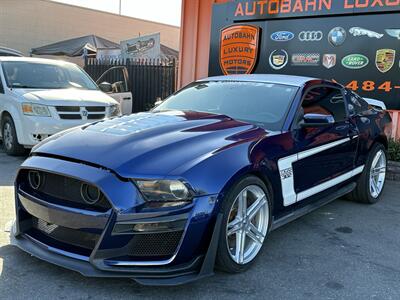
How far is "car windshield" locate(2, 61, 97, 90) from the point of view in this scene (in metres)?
7.86

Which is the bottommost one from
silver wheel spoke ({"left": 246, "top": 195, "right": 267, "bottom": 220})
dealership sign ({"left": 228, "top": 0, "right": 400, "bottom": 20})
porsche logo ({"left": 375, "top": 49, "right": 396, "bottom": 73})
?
silver wheel spoke ({"left": 246, "top": 195, "right": 267, "bottom": 220})

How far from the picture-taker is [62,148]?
10.9ft

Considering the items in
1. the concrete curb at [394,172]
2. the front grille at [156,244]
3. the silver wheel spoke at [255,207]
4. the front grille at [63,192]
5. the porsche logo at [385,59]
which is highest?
the porsche logo at [385,59]

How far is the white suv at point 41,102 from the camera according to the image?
7055mm

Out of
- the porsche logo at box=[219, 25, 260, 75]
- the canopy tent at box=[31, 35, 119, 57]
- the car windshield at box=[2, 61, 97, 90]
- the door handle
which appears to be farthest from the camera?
the canopy tent at box=[31, 35, 119, 57]

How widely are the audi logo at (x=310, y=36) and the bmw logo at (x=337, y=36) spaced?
0.20m

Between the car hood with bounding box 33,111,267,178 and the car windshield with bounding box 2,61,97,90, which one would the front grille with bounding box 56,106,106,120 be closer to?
the car windshield with bounding box 2,61,97,90

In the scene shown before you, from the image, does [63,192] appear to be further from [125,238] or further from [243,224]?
[243,224]

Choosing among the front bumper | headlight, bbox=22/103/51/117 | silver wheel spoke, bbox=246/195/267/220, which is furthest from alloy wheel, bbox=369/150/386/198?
headlight, bbox=22/103/51/117

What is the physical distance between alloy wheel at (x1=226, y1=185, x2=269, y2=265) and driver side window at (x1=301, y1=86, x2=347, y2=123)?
127 cm

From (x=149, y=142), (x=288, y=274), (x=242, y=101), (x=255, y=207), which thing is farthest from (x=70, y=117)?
(x=288, y=274)

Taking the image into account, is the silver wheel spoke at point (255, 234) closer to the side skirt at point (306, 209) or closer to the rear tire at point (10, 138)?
the side skirt at point (306, 209)

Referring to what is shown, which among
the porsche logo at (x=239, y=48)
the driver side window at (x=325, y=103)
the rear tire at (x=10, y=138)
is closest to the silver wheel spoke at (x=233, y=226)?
the driver side window at (x=325, y=103)

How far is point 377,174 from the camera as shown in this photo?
584 centimetres
